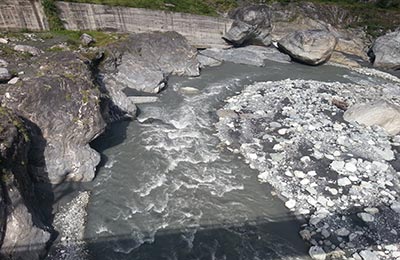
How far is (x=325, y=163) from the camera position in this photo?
35.4 feet

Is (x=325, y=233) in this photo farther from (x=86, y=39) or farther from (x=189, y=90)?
(x=86, y=39)

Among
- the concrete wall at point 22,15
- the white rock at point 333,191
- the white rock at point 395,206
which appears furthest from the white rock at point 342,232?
the concrete wall at point 22,15

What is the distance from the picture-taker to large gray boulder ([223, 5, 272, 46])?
25.9 m

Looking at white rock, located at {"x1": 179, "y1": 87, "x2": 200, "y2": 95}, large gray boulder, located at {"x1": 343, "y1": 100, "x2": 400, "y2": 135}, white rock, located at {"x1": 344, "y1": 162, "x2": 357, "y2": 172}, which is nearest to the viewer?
white rock, located at {"x1": 344, "y1": 162, "x2": 357, "y2": 172}

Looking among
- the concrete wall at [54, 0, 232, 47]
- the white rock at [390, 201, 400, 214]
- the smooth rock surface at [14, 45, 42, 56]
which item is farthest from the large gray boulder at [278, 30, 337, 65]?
Answer: the smooth rock surface at [14, 45, 42, 56]

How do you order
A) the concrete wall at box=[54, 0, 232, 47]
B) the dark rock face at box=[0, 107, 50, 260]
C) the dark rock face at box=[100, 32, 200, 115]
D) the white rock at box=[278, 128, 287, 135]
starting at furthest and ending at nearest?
1. the concrete wall at box=[54, 0, 232, 47]
2. the dark rock face at box=[100, 32, 200, 115]
3. the white rock at box=[278, 128, 287, 135]
4. the dark rock face at box=[0, 107, 50, 260]

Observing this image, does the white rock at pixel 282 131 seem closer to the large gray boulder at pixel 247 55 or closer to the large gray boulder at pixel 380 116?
the large gray boulder at pixel 380 116

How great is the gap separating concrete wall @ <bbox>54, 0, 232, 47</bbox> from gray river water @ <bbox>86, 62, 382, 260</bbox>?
43.3 feet

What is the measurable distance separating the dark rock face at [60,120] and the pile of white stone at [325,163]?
17.2ft

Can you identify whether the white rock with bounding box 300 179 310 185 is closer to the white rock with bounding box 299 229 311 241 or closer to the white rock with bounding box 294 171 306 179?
the white rock with bounding box 294 171 306 179

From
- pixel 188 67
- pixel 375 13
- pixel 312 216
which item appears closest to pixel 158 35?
pixel 188 67

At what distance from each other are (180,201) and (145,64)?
1045 centimetres

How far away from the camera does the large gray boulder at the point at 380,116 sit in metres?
12.9

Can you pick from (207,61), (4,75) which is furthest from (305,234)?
(207,61)
